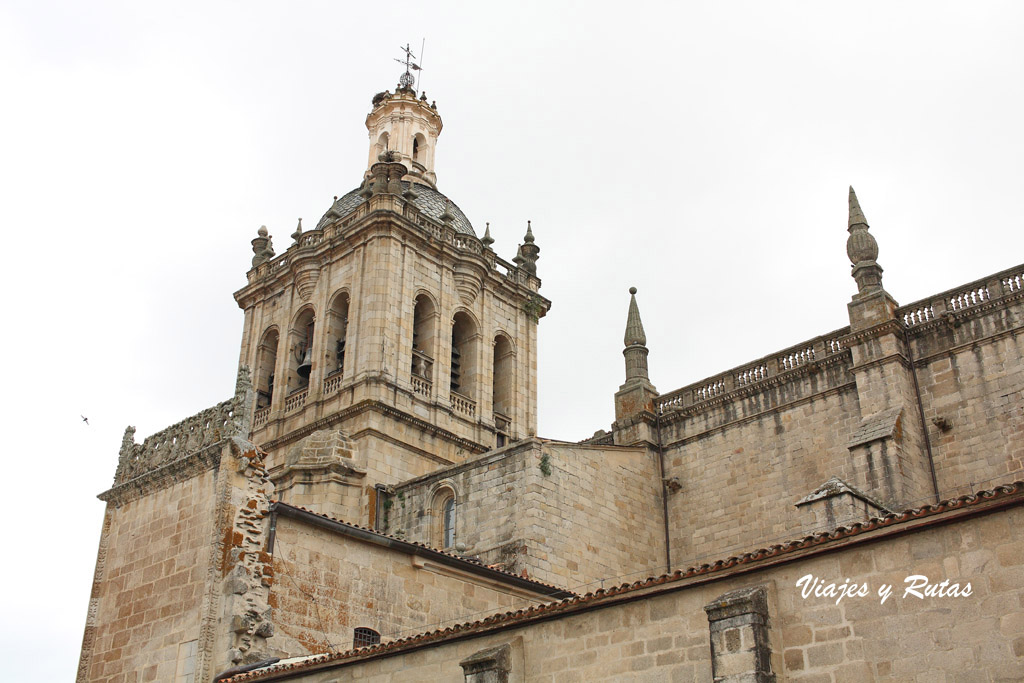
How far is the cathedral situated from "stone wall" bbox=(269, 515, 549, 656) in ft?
0.15

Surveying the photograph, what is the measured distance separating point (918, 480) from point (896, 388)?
6.16 ft

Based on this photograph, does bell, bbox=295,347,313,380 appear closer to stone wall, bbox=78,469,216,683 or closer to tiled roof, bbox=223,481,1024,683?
stone wall, bbox=78,469,216,683

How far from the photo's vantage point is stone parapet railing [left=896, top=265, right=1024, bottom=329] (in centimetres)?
1911

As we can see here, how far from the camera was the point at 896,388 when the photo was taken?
1942cm

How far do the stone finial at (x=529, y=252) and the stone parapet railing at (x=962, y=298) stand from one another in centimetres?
1640

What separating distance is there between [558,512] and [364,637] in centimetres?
597

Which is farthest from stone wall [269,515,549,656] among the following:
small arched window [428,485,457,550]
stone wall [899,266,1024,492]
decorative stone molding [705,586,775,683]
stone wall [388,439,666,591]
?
stone wall [899,266,1024,492]

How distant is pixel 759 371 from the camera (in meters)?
22.6

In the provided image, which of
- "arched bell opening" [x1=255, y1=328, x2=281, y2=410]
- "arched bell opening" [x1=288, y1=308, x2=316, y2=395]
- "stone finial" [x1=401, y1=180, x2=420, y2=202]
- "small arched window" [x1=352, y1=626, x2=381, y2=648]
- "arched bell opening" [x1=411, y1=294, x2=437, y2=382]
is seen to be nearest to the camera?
"small arched window" [x1=352, y1=626, x2=381, y2=648]

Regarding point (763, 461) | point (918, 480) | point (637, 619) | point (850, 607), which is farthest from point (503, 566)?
point (850, 607)

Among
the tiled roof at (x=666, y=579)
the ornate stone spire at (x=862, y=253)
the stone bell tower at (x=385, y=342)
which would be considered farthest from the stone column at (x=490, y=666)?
the stone bell tower at (x=385, y=342)

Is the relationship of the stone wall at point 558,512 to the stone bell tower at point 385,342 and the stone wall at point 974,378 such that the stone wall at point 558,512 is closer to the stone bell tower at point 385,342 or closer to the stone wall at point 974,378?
the stone bell tower at point 385,342

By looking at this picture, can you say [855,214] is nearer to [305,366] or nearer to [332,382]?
[332,382]

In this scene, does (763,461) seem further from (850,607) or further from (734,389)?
(850,607)
